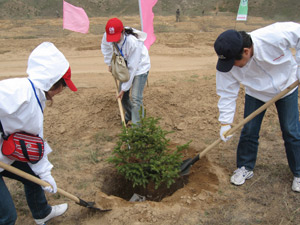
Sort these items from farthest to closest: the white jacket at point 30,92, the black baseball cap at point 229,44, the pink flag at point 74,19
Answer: the pink flag at point 74,19 < the black baseball cap at point 229,44 < the white jacket at point 30,92

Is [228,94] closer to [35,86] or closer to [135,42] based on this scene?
[135,42]

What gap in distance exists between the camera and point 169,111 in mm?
5410

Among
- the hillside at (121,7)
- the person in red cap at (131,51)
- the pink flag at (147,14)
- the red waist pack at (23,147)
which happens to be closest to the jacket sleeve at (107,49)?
the person in red cap at (131,51)

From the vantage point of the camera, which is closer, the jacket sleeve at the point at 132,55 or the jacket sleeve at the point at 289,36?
the jacket sleeve at the point at 289,36

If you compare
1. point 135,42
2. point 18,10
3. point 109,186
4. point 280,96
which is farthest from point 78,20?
point 18,10

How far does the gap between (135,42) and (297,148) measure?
8.53 ft

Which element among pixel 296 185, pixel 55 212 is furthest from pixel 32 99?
pixel 296 185

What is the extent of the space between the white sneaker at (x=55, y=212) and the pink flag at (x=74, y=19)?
389 centimetres

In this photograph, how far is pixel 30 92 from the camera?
209cm

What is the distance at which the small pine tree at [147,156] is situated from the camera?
3402mm

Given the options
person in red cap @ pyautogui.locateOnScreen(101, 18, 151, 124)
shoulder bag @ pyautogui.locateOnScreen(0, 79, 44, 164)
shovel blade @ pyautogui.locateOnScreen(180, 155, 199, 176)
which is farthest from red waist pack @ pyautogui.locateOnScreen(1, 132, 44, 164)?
shovel blade @ pyautogui.locateOnScreen(180, 155, 199, 176)

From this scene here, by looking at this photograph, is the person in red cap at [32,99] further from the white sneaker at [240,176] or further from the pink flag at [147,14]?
the pink flag at [147,14]

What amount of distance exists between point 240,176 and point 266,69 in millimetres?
1456

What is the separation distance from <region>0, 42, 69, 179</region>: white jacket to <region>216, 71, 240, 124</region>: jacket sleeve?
5.72 feet
